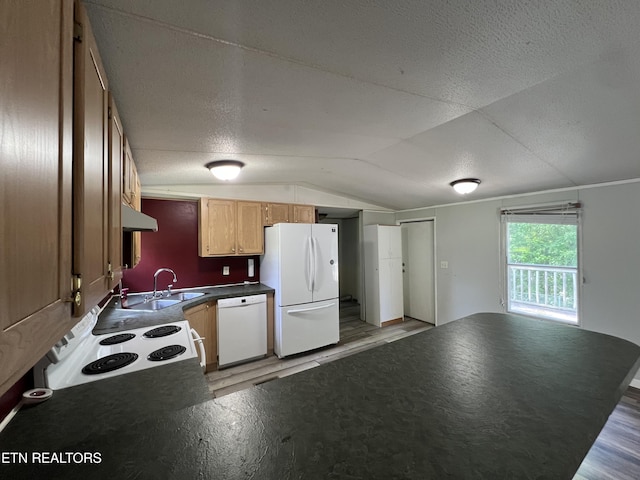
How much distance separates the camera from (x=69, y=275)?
2.06 ft

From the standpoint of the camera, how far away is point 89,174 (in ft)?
2.42

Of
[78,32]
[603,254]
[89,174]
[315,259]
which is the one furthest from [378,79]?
[603,254]

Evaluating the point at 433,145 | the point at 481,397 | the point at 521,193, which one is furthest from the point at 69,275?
the point at 521,193

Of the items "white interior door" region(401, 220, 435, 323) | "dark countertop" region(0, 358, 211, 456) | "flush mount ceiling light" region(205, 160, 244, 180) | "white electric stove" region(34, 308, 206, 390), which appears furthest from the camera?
"white interior door" region(401, 220, 435, 323)

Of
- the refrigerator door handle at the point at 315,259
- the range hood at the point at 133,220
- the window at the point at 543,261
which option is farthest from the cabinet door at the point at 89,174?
the window at the point at 543,261

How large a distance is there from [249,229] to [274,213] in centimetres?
46

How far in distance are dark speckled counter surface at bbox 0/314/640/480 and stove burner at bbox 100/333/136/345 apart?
0.72m

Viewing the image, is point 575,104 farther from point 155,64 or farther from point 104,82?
point 104,82

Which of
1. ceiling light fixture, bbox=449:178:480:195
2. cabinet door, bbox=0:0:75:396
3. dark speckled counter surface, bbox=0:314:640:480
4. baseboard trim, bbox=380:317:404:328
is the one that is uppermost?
ceiling light fixture, bbox=449:178:480:195

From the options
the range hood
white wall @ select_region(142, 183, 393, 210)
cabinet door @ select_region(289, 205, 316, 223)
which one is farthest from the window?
the range hood

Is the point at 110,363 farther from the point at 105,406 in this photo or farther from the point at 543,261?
the point at 543,261

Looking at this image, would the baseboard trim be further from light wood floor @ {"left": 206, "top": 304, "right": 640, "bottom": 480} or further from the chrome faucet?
the chrome faucet

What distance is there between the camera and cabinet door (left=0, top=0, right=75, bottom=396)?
0.39 meters

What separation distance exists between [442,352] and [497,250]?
311 cm
